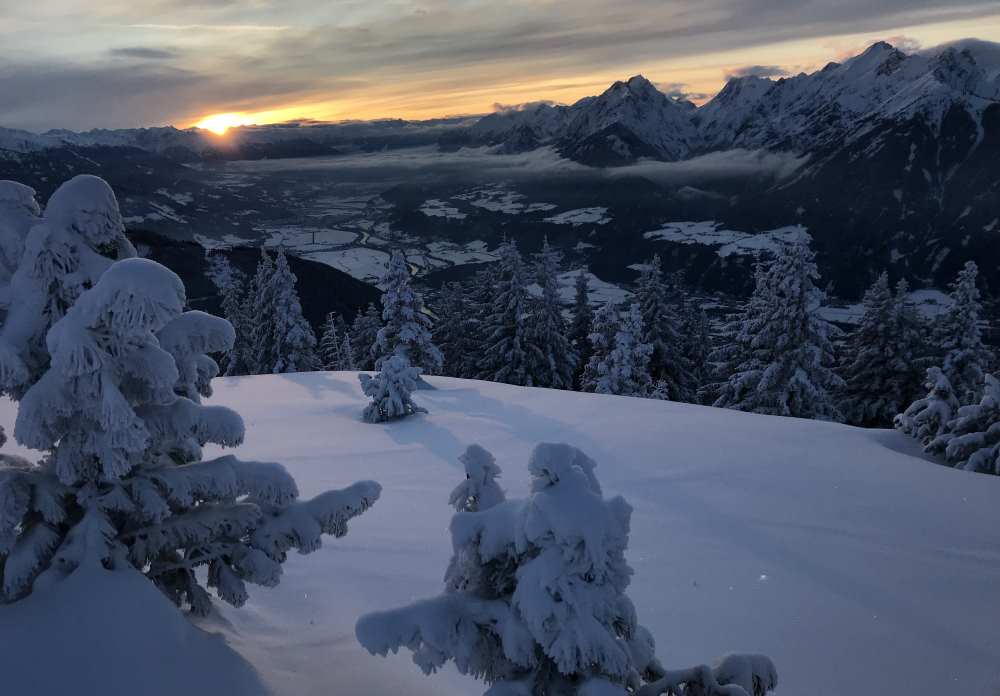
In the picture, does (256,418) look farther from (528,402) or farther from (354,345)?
(354,345)

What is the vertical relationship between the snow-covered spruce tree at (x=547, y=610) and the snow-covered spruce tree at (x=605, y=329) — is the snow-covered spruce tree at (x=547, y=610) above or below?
above

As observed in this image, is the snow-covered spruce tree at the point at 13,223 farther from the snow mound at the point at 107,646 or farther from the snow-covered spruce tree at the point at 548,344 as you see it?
the snow-covered spruce tree at the point at 548,344

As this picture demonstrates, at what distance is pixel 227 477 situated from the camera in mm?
4910

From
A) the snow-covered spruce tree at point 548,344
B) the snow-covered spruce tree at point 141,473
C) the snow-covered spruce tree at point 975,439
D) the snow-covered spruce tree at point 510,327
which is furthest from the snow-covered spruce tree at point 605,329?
the snow-covered spruce tree at point 141,473

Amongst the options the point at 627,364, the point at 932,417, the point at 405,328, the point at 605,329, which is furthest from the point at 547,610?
the point at 605,329

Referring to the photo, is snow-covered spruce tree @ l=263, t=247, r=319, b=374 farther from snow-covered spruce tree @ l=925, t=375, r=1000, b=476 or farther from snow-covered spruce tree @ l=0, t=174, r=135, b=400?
snow-covered spruce tree @ l=0, t=174, r=135, b=400

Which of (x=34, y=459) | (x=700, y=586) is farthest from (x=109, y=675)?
(x=34, y=459)

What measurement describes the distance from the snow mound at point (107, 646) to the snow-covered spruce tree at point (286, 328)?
115ft

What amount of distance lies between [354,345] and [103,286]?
152 ft

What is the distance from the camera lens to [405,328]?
30.7 metres

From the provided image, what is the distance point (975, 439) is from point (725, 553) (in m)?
7.58

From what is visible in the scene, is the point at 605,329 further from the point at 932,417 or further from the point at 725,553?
the point at 725,553

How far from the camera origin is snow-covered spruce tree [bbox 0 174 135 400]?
4707mm

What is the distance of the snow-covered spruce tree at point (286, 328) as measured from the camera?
1501 inches
